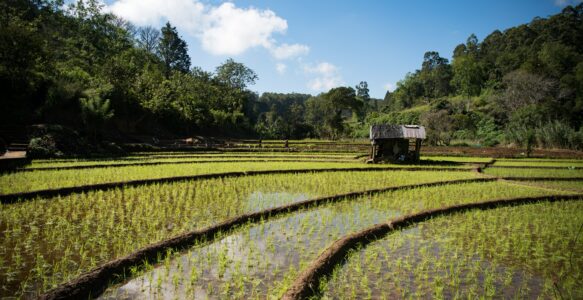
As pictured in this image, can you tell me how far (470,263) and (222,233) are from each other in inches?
174

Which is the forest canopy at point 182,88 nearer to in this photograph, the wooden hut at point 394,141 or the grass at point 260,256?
the wooden hut at point 394,141

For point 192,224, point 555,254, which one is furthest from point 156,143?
point 555,254

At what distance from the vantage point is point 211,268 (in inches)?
200

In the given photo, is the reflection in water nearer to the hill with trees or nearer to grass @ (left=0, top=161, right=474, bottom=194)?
grass @ (left=0, top=161, right=474, bottom=194)

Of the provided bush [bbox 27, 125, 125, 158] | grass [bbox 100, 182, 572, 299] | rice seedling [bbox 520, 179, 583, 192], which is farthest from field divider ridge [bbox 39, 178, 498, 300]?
bush [bbox 27, 125, 125, 158]

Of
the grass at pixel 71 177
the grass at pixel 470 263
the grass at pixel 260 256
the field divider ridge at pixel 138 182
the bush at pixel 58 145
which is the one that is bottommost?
the grass at pixel 470 263

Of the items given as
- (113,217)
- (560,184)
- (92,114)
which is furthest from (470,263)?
(92,114)

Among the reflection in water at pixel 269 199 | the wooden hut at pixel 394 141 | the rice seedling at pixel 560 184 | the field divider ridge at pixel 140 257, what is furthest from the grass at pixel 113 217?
the wooden hut at pixel 394 141

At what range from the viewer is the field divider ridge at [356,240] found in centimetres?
438

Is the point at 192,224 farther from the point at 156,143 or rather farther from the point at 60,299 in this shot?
the point at 156,143

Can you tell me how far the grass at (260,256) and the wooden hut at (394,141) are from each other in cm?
1148

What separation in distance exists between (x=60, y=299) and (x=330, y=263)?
348 centimetres

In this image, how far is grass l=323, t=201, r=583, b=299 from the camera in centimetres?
468

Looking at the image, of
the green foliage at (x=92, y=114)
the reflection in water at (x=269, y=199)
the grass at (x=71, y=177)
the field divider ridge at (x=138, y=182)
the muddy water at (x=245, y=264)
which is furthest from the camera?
the green foliage at (x=92, y=114)
